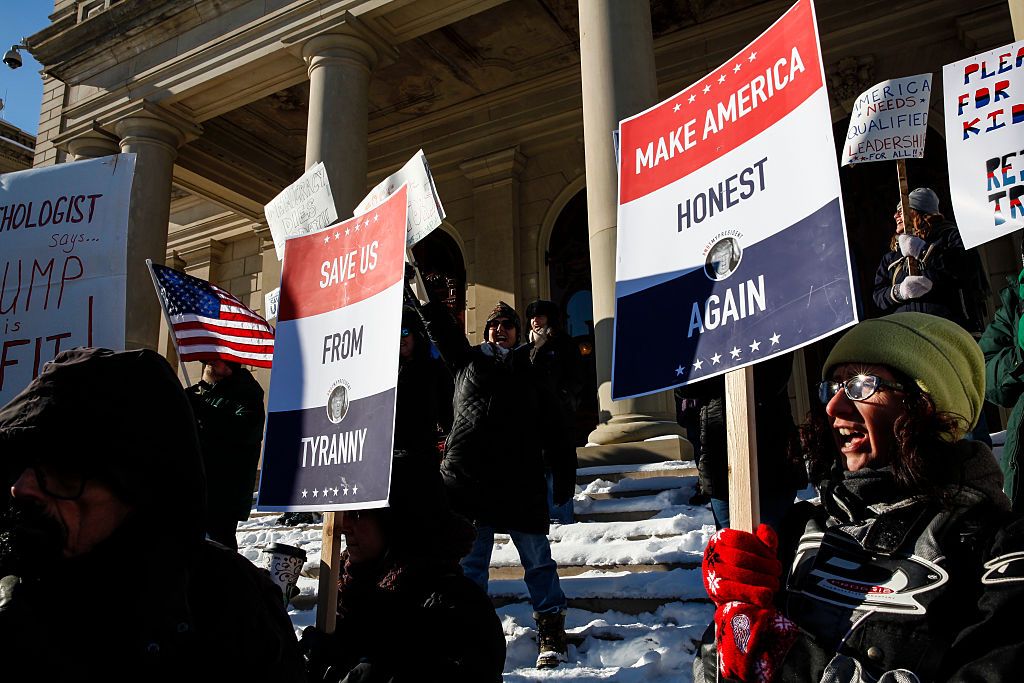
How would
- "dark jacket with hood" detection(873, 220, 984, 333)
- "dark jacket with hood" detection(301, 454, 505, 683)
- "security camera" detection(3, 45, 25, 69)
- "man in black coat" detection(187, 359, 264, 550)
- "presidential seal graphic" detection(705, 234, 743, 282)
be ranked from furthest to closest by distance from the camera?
"security camera" detection(3, 45, 25, 69)
"dark jacket with hood" detection(873, 220, 984, 333)
"man in black coat" detection(187, 359, 264, 550)
"dark jacket with hood" detection(301, 454, 505, 683)
"presidential seal graphic" detection(705, 234, 743, 282)

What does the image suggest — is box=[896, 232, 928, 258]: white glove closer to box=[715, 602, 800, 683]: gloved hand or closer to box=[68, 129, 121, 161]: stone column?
box=[715, 602, 800, 683]: gloved hand

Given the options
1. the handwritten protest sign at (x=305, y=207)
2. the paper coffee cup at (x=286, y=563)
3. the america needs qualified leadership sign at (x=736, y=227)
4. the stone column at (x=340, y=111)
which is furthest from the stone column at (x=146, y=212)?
the america needs qualified leadership sign at (x=736, y=227)

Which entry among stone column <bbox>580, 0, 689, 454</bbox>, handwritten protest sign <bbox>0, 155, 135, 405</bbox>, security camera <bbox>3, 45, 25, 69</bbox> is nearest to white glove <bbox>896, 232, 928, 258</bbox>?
stone column <bbox>580, 0, 689, 454</bbox>

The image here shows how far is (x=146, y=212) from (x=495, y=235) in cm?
515

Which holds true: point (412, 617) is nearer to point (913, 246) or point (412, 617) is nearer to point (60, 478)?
point (60, 478)

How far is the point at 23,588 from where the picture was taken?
1.34m

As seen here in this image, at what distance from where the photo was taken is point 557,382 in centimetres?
645

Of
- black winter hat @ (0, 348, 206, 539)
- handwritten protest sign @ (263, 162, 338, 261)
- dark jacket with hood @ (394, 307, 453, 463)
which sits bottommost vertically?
black winter hat @ (0, 348, 206, 539)

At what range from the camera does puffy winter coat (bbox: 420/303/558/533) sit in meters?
4.33

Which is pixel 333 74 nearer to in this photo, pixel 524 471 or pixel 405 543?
pixel 524 471

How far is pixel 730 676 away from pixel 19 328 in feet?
10.8

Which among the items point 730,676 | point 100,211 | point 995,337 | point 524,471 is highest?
point 100,211

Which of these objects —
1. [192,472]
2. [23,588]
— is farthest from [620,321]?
[23,588]

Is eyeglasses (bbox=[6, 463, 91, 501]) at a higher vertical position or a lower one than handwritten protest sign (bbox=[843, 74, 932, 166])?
lower
